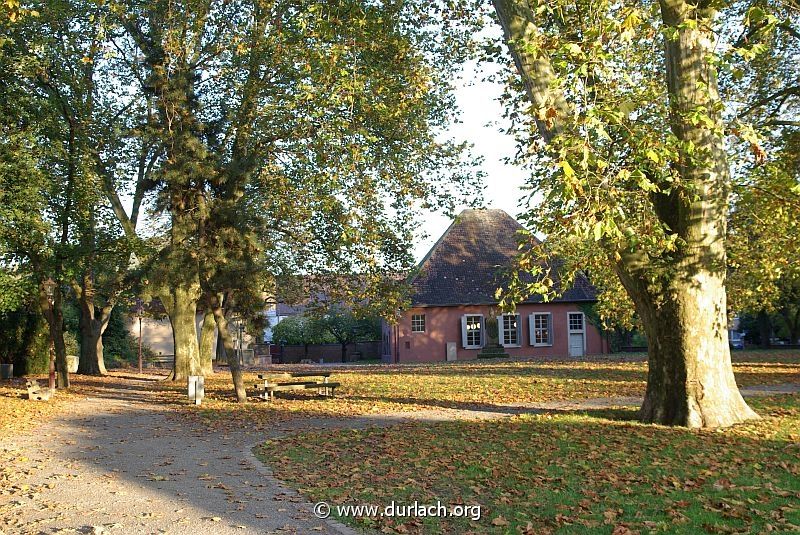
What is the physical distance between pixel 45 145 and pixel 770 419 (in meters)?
17.5

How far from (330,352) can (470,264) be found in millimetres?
12328

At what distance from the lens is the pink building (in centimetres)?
3994

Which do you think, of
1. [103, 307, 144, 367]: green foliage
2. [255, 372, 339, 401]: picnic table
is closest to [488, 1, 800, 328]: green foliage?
[255, 372, 339, 401]: picnic table

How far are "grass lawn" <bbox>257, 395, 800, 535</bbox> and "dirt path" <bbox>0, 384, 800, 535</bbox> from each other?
54cm

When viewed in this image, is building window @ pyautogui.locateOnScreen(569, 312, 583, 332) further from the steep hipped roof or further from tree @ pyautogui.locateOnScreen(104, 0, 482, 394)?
tree @ pyautogui.locateOnScreen(104, 0, 482, 394)

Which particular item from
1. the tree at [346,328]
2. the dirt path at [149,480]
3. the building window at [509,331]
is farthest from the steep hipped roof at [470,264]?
the dirt path at [149,480]

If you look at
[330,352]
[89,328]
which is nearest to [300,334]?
[330,352]

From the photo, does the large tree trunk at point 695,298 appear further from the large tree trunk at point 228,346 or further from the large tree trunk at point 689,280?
the large tree trunk at point 228,346

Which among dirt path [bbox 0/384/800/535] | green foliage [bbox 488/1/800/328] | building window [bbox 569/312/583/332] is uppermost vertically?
green foliage [bbox 488/1/800/328]

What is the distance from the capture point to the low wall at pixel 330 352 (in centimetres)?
4878

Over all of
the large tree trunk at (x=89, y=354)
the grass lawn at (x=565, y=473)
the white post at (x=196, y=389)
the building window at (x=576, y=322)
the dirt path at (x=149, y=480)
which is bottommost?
the grass lawn at (x=565, y=473)

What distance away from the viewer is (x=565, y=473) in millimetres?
8555

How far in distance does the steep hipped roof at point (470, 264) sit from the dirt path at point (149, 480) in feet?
83.0

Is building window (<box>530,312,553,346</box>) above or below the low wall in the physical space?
above
